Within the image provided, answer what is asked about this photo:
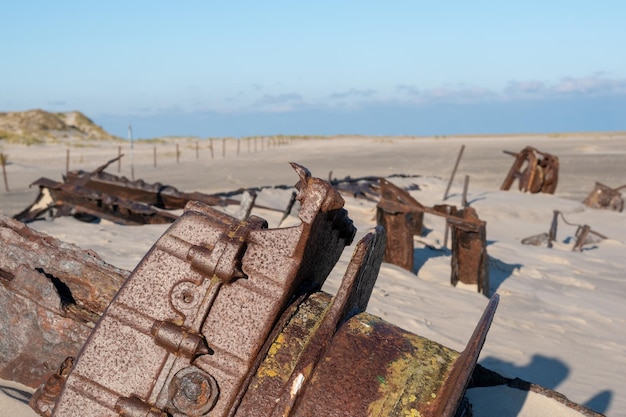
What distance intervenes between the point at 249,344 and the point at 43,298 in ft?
3.67

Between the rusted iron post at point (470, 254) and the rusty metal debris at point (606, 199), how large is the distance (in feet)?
35.1

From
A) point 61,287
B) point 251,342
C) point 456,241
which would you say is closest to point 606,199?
point 456,241

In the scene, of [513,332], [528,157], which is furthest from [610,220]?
[513,332]

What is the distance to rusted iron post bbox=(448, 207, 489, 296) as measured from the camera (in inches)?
263

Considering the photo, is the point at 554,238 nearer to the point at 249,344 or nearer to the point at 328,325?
the point at 328,325

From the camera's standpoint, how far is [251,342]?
6.74ft

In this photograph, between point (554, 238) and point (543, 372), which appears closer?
point (543, 372)

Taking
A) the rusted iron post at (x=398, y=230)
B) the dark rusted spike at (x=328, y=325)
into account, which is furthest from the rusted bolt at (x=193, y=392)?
the rusted iron post at (x=398, y=230)

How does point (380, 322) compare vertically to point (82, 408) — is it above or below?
above

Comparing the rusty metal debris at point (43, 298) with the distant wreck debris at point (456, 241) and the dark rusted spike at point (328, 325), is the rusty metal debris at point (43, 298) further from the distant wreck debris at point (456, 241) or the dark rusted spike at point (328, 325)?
the distant wreck debris at point (456, 241)

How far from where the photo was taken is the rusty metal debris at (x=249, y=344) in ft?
6.55

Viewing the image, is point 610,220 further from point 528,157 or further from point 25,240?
point 25,240

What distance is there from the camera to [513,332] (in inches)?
208

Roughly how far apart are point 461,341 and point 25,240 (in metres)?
2.99
